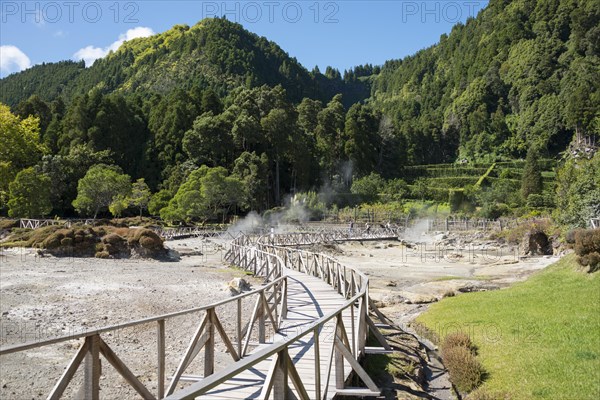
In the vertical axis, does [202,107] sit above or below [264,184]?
above

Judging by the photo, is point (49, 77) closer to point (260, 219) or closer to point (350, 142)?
point (350, 142)

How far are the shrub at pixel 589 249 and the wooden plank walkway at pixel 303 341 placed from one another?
7294 millimetres

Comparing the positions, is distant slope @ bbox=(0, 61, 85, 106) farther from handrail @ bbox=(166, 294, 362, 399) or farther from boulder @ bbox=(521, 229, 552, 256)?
handrail @ bbox=(166, 294, 362, 399)

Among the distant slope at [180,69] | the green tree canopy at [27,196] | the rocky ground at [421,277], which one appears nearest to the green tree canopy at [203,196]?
the green tree canopy at [27,196]

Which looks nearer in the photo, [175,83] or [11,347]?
[11,347]

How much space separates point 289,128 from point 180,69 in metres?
66.5

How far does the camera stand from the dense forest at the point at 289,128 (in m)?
57.2

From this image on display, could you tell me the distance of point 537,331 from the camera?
30.0 ft

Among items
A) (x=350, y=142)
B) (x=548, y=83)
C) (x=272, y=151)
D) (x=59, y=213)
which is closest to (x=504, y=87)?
(x=548, y=83)

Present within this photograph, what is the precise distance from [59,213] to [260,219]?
2672 centimetres

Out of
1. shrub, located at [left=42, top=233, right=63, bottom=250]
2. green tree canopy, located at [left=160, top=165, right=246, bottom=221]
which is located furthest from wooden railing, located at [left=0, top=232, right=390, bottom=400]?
green tree canopy, located at [left=160, top=165, right=246, bottom=221]

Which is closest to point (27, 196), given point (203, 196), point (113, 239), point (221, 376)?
point (203, 196)

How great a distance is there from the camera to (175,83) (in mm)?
122250

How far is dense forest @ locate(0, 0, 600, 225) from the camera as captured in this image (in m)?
57.2
